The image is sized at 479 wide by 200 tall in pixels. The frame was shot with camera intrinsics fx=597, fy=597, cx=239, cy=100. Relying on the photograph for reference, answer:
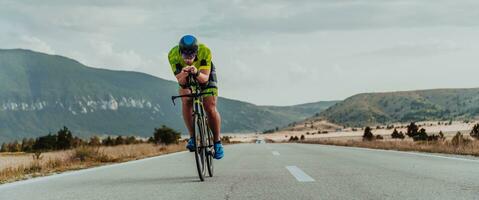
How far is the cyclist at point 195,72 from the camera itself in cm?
863

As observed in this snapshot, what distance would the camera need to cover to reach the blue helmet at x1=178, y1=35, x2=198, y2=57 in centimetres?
855

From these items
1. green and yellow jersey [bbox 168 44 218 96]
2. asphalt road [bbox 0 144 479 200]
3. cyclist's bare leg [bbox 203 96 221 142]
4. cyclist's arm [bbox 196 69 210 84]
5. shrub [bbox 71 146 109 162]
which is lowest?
asphalt road [bbox 0 144 479 200]

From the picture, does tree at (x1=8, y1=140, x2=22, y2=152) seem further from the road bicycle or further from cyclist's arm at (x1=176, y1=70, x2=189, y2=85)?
cyclist's arm at (x1=176, y1=70, x2=189, y2=85)

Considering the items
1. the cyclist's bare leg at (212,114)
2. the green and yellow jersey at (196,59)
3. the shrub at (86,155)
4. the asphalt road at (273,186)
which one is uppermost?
the green and yellow jersey at (196,59)

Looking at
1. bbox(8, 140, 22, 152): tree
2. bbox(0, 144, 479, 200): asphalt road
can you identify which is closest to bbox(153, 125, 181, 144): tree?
bbox(8, 140, 22, 152): tree

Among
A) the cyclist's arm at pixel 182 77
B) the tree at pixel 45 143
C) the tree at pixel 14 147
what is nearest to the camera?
the cyclist's arm at pixel 182 77

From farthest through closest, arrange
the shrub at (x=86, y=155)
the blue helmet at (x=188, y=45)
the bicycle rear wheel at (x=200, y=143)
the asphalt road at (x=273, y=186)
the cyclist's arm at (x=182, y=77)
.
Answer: the shrub at (x=86, y=155)
the bicycle rear wheel at (x=200, y=143)
the cyclist's arm at (x=182, y=77)
the blue helmet at (x=188, y=45)
the asphalt road at (x=273, y=186)

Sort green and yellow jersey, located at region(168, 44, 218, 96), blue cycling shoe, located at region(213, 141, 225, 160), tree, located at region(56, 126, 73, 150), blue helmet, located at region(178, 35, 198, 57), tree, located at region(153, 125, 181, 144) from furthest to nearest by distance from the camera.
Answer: tree, located at region(56, 126, 73, 150) < tree, located at region(153, 125, 181, 144) < blue cycling shoe, located at region(213, 141, 225, 160) < green and yellow jersey, located at region(168, 44, 218, 96) < blue helmet, located at region(178, 35, 198, 57)

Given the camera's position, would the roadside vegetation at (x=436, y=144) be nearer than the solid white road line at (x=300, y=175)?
No

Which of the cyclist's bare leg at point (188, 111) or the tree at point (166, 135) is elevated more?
the tree at point (166, 135)

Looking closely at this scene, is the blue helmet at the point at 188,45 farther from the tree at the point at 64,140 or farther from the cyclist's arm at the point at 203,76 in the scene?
the tree at the point at 64,140

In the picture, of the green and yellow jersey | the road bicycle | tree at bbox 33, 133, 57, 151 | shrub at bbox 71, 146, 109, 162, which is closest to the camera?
the green and yellow jersey

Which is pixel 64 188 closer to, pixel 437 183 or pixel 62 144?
pixel 437 183

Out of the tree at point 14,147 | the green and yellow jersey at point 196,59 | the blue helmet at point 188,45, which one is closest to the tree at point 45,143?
the tree at point 14,147
